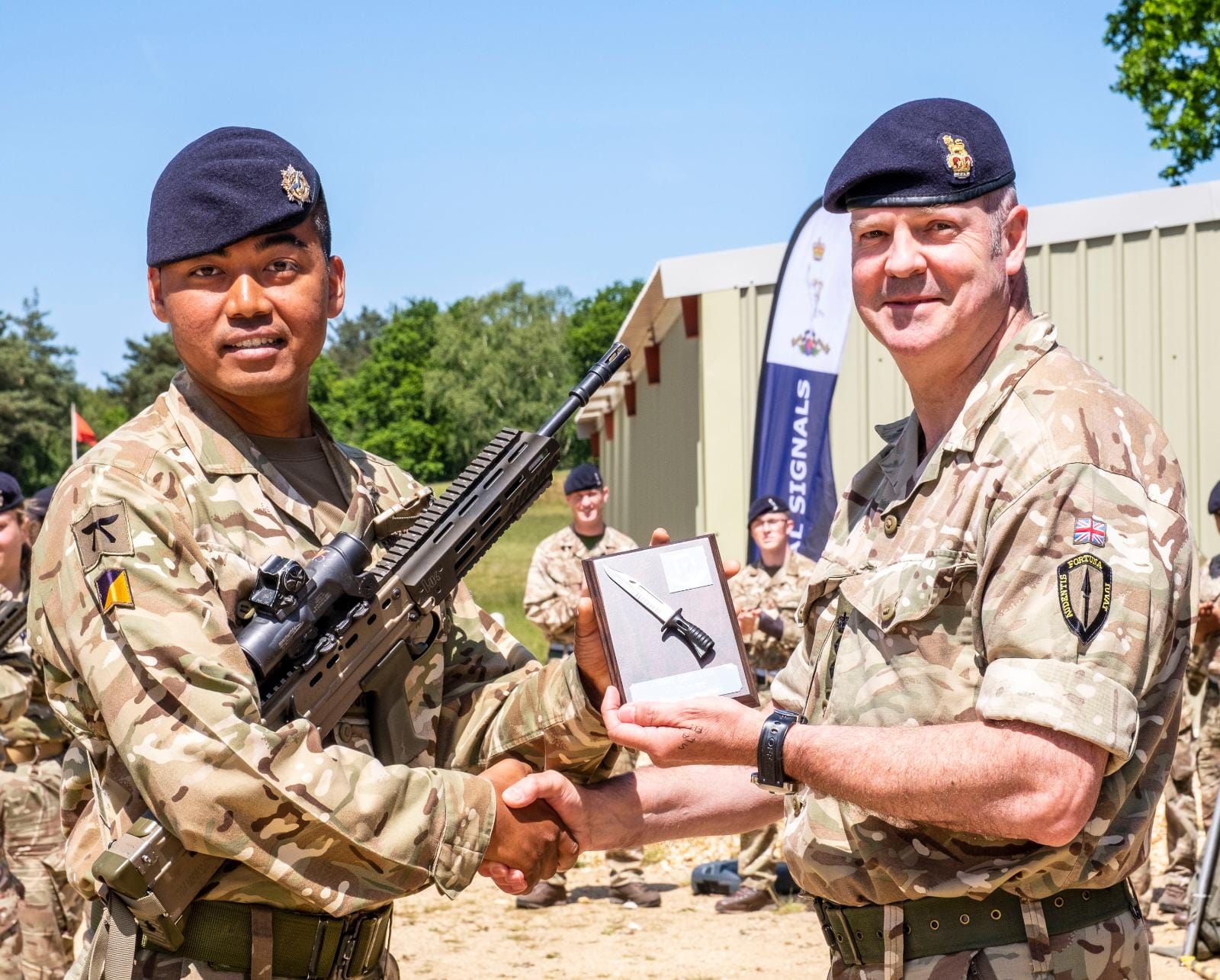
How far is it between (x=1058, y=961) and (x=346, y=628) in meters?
1.60

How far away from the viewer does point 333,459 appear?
3434 millimetres

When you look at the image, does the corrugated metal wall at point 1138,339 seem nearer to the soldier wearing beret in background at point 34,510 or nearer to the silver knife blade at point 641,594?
the soldier wearing beret in background at point 34,510

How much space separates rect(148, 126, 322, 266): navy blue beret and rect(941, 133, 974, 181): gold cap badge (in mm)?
1416

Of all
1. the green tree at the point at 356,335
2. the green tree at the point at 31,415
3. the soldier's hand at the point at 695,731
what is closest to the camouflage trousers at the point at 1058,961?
the soldier's hand at the point at 695,731

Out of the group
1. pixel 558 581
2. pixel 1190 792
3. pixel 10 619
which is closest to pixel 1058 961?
pixel 10 619

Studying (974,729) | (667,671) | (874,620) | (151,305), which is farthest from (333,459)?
(974,729)

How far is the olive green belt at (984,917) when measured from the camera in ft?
8.73

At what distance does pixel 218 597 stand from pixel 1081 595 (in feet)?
5.55

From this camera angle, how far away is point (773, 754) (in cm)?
267

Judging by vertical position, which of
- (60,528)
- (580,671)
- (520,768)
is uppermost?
(60,528)

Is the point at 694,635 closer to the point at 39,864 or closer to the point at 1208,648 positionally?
the point at 39,864

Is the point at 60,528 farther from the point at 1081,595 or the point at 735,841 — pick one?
the point at 735,841

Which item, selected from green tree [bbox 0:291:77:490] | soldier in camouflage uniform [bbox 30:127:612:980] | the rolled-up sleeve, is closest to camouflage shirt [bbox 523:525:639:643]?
soldier in camouflage uniform [bbox 30:127:612:980]

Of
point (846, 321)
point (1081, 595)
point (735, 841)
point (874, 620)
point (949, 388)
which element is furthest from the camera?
point (846, 321)
